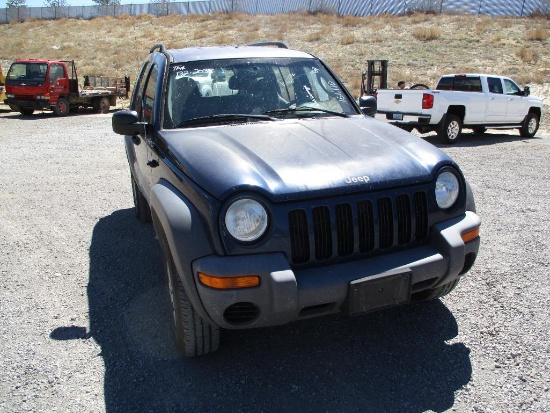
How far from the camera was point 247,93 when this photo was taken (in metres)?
4.39

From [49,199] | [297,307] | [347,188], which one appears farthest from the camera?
[49,199]

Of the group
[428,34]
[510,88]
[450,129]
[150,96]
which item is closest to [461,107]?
[450,129]

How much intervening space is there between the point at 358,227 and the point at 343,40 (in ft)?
105

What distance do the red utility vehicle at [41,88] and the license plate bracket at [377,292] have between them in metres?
19.0

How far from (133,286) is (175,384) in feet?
5.17

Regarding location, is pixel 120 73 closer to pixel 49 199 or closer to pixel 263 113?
pixel 49 199

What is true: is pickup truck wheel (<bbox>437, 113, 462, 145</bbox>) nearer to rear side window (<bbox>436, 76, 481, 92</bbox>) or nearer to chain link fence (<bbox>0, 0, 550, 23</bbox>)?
rear side window (<bbox>436, 76, 481, 92</bbox>)

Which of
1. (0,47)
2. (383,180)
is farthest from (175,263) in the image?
(0,47)

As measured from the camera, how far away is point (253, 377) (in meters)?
3.31

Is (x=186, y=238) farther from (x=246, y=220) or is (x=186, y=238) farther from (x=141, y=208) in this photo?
(x=141, y=208)

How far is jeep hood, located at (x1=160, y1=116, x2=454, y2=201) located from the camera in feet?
10.2

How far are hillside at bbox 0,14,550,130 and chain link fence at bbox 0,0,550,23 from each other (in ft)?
8.98

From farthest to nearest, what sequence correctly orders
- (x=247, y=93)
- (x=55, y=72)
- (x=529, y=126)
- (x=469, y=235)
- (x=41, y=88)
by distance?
(x=55, y=72), (x=41, y=88), (x=529, y=126), (x=247, y=93), (x=469, y=235)

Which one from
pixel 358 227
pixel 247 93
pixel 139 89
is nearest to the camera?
pixel 358 227
